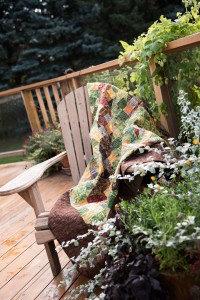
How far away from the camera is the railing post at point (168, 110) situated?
93.9 inches

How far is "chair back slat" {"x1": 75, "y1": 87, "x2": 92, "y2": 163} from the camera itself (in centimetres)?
260

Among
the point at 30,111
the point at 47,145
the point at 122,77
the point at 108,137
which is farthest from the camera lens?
the point at 30,111

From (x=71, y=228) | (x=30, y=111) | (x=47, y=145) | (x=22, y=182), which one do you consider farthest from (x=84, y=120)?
(x=30, y=111)

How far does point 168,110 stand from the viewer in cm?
241

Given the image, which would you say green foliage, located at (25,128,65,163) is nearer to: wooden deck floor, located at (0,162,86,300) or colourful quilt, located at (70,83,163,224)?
wooden deck floor, located at (0,162,86,300)

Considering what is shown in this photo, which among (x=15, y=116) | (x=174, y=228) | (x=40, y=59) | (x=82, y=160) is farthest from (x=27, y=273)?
(x=40, y=59)

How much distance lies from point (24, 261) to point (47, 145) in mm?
2344

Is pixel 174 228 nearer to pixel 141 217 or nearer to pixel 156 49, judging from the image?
pixel 141 217

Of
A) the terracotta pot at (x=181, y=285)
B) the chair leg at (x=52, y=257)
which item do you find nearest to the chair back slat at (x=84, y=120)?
the chair leg at (x=52, y=257)

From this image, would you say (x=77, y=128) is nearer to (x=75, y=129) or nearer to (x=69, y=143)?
(x=75, y=129)

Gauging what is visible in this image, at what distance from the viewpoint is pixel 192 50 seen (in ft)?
7.48

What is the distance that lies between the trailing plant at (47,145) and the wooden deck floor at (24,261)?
31.1 inches

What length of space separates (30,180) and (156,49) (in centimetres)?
104

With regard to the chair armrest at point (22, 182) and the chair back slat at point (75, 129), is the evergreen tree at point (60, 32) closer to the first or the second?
the chair back slat at point (75, 129)
